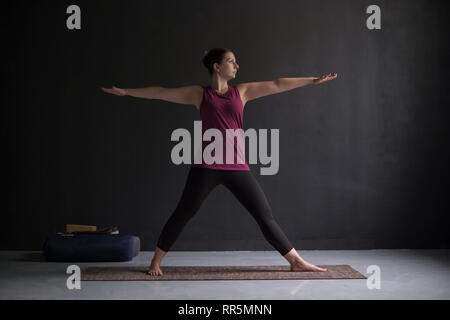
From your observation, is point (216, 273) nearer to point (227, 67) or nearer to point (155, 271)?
point (155, 271)

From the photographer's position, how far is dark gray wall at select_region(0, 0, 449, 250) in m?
5.05

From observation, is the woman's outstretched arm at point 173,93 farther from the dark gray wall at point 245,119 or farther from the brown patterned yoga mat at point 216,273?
the dark gray wall at point 245,119

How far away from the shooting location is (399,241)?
504 cm

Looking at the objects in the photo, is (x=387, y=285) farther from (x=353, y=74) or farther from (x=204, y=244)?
(x=353, y=74)

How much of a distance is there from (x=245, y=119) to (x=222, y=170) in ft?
5.00

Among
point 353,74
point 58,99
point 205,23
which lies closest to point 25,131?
point 58,99

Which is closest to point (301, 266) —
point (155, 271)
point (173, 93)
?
point (155, 271)

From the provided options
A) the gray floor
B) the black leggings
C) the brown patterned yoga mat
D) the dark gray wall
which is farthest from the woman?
the dark gray wall

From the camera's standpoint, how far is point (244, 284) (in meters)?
3.39

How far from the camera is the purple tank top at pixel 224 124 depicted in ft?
12.0

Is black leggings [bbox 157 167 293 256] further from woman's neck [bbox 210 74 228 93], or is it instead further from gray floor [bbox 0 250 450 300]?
woman's neck [bbox 210 74 228 93]

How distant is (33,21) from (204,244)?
8.31 feet

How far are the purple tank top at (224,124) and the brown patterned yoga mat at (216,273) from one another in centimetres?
71

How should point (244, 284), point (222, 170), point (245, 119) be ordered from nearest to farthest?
point (244, 284) → point (222, 170) → point (245, 119)
